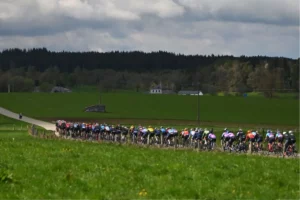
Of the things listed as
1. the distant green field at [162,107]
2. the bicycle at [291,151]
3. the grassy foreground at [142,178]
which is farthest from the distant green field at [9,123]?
the grassy foreground at [142,178]

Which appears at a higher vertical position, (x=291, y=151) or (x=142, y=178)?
(x=142, y=178)

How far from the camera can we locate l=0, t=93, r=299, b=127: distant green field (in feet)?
357

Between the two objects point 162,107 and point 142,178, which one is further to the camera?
point 162,107

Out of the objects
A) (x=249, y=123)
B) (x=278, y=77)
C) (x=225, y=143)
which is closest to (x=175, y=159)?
(x=225, y=143)

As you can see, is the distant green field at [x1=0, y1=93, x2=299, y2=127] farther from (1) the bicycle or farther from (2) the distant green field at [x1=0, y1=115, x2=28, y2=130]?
(1) the bicycle

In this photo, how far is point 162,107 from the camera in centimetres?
13238

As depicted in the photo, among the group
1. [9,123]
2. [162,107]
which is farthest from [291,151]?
[162,107]

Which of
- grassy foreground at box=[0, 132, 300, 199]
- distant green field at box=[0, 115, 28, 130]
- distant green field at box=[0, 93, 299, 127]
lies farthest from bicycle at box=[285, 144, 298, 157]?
distant green field at box=[0, 115, 28, 130]

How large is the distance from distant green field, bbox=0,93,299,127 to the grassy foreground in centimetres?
7879

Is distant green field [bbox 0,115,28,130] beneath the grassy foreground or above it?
beneath

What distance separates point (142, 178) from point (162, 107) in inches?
4623

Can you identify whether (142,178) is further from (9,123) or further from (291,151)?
(9,123)

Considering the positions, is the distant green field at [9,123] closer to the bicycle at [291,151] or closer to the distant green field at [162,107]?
the distant green field at [162,107]

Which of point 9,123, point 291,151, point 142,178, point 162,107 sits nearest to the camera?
point 142,178
